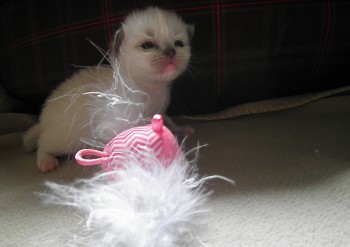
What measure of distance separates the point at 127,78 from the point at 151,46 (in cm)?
10

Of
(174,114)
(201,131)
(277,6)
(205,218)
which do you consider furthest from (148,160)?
(277,6)

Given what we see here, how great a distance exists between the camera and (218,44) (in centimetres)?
96

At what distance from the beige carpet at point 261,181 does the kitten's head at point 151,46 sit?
0.69 feet

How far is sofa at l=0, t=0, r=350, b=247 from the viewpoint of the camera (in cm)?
73

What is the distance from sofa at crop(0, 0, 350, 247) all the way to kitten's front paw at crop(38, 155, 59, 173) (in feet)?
0.06

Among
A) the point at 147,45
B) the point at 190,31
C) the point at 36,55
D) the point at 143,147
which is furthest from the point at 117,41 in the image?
the point at 143,147

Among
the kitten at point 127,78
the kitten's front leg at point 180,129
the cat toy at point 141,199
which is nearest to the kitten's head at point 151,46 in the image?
the kitten at point 127,78

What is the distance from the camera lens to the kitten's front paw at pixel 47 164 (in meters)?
0.80

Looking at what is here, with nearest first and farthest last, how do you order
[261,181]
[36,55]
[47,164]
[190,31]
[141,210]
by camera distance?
[141,210] → [261,181] → [47,164] → [190,31] → [36,55]

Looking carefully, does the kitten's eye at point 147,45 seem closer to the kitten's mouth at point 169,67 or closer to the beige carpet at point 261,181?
the kitten's mouth at point 169,67

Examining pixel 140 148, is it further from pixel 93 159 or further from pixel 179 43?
pixel 179 43

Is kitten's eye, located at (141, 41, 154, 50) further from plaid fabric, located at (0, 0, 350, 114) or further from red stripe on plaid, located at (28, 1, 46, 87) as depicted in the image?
red stripe on plaid, located at (28, 1, 46, 87)

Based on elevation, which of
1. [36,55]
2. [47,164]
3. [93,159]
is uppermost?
[36,55]

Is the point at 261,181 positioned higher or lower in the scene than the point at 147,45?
lower
